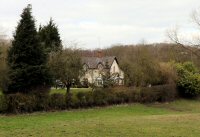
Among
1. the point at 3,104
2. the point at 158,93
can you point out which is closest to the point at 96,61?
the point at 158,93

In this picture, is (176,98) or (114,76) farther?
(176,98)

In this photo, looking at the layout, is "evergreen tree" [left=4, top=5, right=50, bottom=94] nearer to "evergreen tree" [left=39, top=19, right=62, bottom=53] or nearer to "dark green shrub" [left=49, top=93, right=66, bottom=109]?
"dark green shrub" [left=49, top=93, right=66, bottom=109]

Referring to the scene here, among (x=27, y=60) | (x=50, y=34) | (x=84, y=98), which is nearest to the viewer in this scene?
(x=27, y=60)

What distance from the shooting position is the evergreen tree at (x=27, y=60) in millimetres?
38881

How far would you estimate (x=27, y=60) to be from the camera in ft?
129

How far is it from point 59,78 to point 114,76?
11788 millimetres

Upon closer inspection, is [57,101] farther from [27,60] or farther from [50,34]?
[50,34]

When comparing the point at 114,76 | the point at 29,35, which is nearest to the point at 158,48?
the point at 114,76

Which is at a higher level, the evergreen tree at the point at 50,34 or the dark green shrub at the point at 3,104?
the evergreen tree at the point at 50,34

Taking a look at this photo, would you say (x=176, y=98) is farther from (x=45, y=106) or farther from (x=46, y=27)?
(x=45, y=106)

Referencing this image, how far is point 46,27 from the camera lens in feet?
197

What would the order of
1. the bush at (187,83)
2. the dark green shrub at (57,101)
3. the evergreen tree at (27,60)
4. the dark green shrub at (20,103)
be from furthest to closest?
the bush at (187,83) < the dark green shrub at (57,101) < the evergreen tree at (27,60) < the dark green shrub at (20,103)

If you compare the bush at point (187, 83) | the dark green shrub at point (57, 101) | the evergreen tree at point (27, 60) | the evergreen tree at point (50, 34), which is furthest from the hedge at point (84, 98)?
the evergreen tree at point (50, 34)

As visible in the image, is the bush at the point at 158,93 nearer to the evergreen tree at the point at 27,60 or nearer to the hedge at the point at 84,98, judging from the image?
the hedge at the point at 84,98
